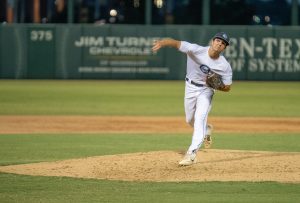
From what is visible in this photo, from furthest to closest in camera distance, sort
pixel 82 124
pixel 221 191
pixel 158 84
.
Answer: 1. pixel 158 84
2. pixel 82 124
3. pixel 221 191

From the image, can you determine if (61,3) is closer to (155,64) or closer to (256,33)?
(155,64)

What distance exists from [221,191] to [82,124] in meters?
9.09

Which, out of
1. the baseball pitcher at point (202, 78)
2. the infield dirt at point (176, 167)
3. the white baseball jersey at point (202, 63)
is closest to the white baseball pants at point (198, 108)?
the baseball pitcher at point (202, 78)

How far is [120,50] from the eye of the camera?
30.2m

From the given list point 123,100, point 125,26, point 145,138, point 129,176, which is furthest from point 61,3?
point 129,176

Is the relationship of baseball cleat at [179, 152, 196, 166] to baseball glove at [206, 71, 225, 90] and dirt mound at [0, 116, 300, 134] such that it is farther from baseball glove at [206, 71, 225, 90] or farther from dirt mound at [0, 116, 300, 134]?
dirt mound at [0, 116, 300, 134]

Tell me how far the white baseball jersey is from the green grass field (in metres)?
1.77

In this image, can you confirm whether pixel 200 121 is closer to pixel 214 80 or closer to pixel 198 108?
pixel 198 108

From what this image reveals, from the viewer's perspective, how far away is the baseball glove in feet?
34.6

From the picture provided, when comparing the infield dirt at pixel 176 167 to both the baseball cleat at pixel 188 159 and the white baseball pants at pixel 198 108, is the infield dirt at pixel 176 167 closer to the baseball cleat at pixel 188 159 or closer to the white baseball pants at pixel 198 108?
the baseball cleat at pixel 188 159

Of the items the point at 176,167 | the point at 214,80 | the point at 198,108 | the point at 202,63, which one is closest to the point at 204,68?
the point at 202,63

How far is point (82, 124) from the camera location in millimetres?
17703

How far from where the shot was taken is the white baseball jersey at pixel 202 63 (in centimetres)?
1052

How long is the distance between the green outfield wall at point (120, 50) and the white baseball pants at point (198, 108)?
1925 centimetres
